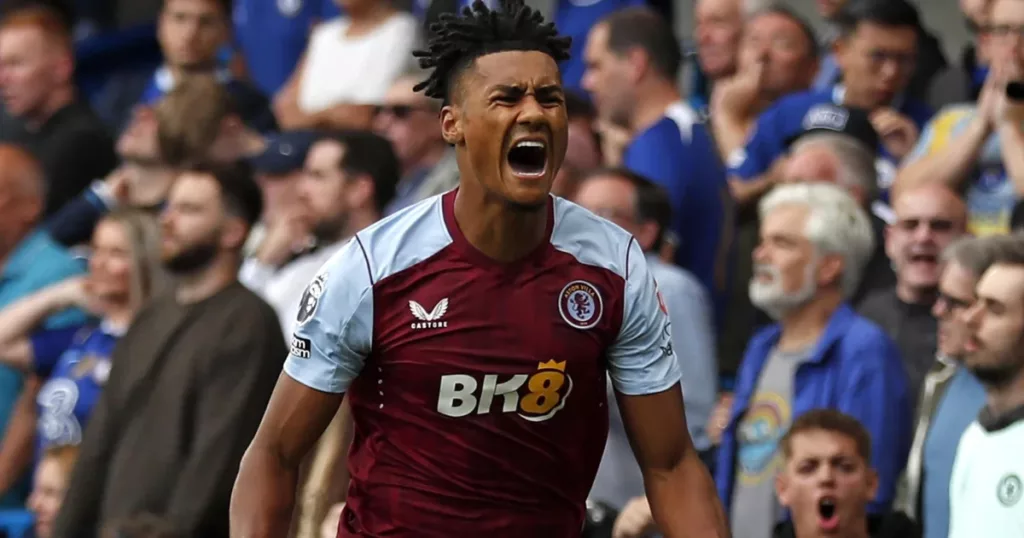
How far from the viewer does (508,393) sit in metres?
4.89

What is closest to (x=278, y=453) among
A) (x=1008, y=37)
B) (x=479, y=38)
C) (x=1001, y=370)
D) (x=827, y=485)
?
(x=479, y=38)

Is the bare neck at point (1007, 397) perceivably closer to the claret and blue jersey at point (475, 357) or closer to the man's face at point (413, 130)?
the claret and blue jersey at point (475, 357)

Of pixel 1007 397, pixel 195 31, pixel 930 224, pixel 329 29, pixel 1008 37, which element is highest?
pixel 1008 37

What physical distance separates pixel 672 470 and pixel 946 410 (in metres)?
2.25

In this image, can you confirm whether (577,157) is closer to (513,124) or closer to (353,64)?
(353,64)

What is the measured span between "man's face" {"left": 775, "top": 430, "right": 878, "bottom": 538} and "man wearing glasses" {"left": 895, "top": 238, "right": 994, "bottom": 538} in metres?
0.27

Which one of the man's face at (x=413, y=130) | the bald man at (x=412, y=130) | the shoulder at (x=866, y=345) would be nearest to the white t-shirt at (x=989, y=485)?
the shoulder at (x=866, y=345)

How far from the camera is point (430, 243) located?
16.1ft

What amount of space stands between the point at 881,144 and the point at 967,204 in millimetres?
686

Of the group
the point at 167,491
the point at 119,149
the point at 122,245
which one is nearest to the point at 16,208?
the point at 119,149

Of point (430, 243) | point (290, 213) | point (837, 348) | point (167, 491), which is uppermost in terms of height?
point (430, 243)

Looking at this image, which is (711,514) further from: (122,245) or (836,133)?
(122,245)

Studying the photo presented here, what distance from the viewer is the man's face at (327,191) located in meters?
8.66

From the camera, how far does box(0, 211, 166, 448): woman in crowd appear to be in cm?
896
